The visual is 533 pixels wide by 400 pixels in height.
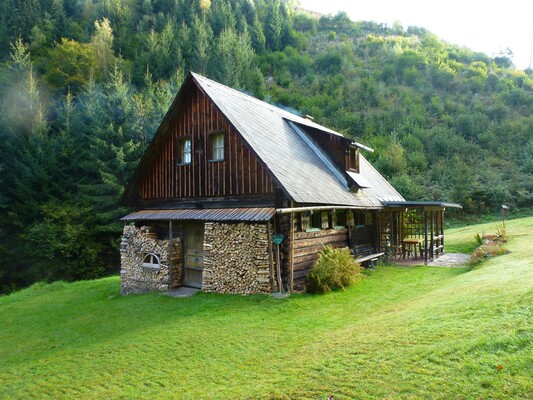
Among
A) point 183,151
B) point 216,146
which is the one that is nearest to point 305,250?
point 216,146

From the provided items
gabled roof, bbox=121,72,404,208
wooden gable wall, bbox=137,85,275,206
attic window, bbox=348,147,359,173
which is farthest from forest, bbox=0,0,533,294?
attic window, bbox=348,147,359,173

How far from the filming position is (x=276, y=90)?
4700cm

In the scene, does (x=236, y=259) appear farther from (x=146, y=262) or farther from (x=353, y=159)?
(x=353, y=159)

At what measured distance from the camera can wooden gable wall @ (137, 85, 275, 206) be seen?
39.7ft

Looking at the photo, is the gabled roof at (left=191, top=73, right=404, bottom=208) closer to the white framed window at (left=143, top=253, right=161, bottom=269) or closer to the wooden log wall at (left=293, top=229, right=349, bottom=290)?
the wooden log wall at (left=293, top=229, right=349, bottom=290)

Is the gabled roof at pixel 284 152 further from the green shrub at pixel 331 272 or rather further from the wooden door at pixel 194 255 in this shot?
the wooden door at pixel 194 255

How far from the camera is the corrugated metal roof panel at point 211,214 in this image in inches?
432

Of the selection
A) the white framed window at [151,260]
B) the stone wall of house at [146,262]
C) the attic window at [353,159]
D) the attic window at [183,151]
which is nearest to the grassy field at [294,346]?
the stone wall of house at [146,262]

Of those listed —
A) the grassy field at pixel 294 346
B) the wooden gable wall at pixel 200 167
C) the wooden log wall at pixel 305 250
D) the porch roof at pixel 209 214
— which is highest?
the wooden gable wall at pixel 200 167

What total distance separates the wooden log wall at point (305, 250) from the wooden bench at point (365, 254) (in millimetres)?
2259

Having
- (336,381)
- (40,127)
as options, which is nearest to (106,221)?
(40,127)

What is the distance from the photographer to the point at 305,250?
12.1 m

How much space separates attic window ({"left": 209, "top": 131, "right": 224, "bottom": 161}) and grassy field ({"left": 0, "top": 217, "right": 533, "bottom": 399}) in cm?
505

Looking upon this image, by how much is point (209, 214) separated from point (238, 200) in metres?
1.11
